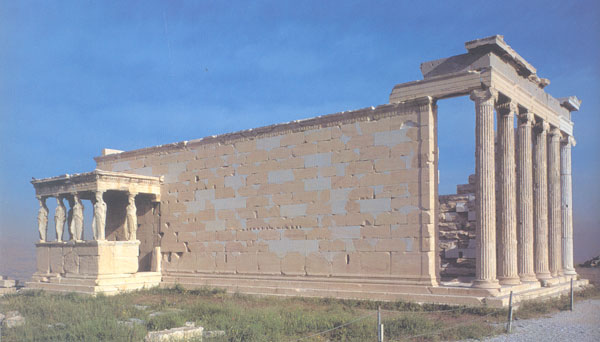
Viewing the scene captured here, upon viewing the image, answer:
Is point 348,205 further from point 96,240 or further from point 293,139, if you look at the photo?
point 96,240

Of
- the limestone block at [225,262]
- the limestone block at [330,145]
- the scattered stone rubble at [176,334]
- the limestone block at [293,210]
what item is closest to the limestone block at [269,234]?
the limestone block at [293,210]

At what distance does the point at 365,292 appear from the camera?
1464 centimetres

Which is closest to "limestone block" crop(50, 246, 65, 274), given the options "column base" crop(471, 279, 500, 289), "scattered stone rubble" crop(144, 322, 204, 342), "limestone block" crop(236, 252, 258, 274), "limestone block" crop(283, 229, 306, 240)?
"limestone block" crop(236, 252, 258, 274)

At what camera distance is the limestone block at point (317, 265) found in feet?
51.5

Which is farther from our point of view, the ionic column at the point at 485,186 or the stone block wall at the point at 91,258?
the stone block wall at the point at 91,258

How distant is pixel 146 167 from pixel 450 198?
34.5ft

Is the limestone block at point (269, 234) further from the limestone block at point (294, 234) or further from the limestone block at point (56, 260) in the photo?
the limestone block at point (56, 260)

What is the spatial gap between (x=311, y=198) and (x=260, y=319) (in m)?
5.22

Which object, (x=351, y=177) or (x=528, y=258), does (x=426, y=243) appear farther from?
(x=528, y=258)

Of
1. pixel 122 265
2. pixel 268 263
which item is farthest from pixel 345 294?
pixel 122 265

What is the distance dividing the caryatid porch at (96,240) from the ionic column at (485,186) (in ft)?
35.2

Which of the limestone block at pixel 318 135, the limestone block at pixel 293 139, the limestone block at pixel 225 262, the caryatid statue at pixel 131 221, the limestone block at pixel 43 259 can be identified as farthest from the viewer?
the limestone block at pixel 43 259

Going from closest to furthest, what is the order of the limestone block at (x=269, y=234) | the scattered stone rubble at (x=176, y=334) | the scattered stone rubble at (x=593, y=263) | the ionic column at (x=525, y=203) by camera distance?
the scattered stone rubble at (x=176, y=334) < the ionic column at (x=525, y=203) < the limestone block at (x=269, y=234) < the scattered stone rubble at (x=593, y=263)

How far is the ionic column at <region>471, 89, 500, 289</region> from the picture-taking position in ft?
44.5
